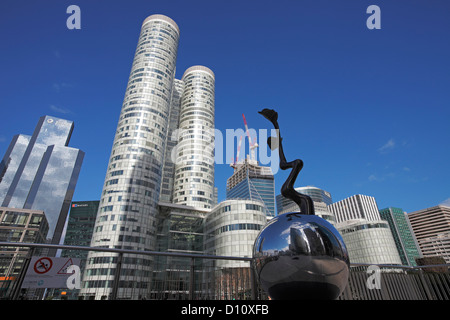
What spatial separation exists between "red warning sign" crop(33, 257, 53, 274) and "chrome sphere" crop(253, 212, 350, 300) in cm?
445

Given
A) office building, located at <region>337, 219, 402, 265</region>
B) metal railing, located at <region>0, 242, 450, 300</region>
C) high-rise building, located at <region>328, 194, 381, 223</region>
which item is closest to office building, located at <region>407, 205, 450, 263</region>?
high-rise building, located at <region>328, 194, 381, 223</region>

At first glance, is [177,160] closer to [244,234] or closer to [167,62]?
[167,62]

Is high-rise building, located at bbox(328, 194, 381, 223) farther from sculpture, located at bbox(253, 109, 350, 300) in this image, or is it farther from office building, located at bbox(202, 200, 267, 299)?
sculpture, located at bbox(253, 109, 350, 300)

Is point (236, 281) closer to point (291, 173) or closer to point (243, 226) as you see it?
point (291, 173)

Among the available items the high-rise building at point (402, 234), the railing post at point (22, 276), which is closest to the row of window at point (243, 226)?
the railing post at point (22, 276)

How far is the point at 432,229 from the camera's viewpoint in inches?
6954

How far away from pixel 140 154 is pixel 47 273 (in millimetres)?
63880

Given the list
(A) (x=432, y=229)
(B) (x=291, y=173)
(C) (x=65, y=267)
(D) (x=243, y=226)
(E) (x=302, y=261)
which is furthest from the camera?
Answer: (A) (x=432, y=229)

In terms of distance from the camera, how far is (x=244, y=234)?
165ft

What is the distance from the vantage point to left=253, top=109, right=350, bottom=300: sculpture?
2.83 m

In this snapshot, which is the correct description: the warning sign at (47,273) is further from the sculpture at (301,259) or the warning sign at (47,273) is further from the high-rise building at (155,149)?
the high-rise building at (155,149)

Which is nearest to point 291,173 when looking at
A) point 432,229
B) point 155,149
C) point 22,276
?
point 22,276

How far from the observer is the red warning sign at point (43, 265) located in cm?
482
